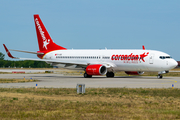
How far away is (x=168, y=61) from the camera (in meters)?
42.1

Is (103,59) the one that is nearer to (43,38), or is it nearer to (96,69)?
(96,69)

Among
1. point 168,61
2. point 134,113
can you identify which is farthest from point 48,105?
point 168,61

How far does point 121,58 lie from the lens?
45.6 metres

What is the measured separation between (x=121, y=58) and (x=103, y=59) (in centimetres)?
344

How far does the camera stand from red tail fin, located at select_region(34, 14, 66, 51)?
54419 mm

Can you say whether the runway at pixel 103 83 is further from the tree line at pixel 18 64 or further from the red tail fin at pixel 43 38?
the tree line at pixel 18 64

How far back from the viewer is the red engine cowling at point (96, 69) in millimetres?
43994

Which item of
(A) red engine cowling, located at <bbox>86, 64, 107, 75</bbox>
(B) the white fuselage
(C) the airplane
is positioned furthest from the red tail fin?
(A) red engine cowling, located at <bbox>86, 64, 107, 75</bbox>

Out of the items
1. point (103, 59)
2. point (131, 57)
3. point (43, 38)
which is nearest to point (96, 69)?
point (103, 59)

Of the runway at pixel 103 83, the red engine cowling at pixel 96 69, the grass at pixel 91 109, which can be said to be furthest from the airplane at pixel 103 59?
the grass at pixel 91 109

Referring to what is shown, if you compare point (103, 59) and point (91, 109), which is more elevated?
point (103, 59)

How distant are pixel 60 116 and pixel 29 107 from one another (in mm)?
3030

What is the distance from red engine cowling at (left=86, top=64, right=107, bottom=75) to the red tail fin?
37.4ft

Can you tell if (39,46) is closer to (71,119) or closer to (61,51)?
(61,51)
